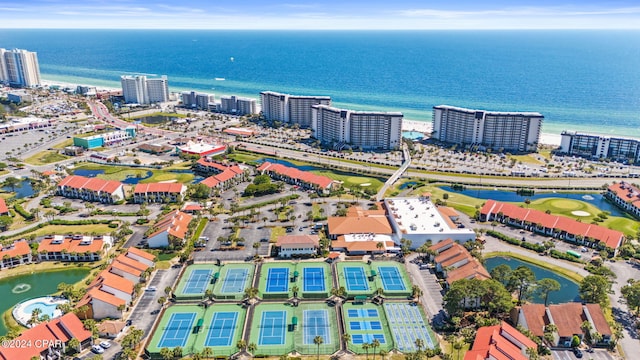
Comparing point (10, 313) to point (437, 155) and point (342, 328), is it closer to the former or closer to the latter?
point (342, 328)

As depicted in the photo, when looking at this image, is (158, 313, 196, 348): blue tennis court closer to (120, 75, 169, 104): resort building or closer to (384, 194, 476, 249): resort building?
(384, 194, 476, 249): resort building

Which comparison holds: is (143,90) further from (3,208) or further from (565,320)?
(565,320)

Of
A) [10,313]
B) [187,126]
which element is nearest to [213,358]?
[10,313]

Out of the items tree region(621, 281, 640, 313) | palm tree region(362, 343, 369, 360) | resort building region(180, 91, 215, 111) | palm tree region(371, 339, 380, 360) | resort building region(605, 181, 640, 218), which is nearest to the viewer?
palm tree region(362, 343, 369, 360)

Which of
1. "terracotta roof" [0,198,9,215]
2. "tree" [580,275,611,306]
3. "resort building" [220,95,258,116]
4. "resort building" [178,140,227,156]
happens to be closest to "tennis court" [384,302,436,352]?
"tree" [580,275,611,306]

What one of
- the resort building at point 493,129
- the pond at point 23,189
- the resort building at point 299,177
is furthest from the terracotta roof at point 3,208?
the resort building at point 493,129

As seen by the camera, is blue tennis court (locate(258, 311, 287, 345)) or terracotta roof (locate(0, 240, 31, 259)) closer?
blue tennis court (locate(258, 311, 287, 345))
